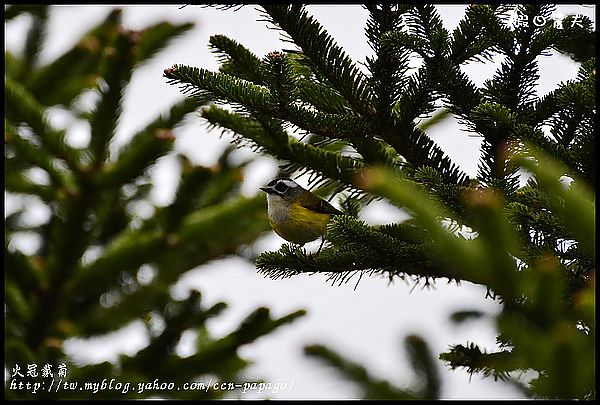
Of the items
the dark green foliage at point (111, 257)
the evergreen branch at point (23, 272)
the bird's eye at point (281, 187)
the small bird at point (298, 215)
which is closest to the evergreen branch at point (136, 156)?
the dark green foliage at point (111, 257)

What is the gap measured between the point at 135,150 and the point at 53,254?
700 millimetres

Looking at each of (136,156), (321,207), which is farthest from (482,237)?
(321,207)

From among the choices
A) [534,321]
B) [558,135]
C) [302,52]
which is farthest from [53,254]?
[534,321]

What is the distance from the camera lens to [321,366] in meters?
1.67

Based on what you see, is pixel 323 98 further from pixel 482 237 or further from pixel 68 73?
pixel 68 73

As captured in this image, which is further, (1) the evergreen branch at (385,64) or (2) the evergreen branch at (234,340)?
(2) the evergreen branch at (234,340)

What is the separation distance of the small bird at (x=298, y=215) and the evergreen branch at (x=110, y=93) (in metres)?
0.97

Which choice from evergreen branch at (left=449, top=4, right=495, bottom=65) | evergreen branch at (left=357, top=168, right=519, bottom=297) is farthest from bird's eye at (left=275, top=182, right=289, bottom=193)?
evergreen branch at (left=357, top=168, right=519, bottom=297)

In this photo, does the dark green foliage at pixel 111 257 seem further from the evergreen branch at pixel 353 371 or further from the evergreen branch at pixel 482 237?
the evergreen branch at pixel 482 237

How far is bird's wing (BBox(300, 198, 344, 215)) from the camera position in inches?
150

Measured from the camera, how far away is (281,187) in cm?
410

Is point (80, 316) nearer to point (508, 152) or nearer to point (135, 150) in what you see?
point (135, 150)

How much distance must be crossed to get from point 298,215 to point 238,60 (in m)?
1.70

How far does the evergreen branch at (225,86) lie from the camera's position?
7.05ft
